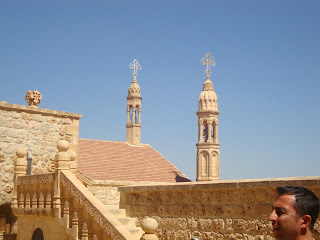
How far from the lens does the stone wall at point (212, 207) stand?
751 centimetres

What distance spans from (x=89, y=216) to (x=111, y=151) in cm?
3417

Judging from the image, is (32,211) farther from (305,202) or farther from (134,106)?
(134,106)

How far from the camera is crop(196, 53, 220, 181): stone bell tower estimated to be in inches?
1986

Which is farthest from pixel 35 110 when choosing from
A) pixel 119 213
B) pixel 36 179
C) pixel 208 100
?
pixel 208 100

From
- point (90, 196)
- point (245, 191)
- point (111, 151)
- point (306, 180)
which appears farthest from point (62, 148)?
point (111, 151)

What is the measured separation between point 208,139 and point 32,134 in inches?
1588

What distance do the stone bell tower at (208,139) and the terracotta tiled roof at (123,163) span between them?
268 inches

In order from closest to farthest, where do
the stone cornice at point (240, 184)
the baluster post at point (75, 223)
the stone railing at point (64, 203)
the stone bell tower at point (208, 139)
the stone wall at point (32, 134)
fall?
the stone cornice at point (240, 184) < the stone railing at point (64, 203) < the baluster post at point (75, 223) < the stone wall at point (32, 134) < the stone bell tower at point (208, 139)

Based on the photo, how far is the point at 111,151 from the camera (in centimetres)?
4247

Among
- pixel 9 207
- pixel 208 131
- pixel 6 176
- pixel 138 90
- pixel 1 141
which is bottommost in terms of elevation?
pixel 9 207

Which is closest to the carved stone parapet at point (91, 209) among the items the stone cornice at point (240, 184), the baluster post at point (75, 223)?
the baluster post at point (75, 223)

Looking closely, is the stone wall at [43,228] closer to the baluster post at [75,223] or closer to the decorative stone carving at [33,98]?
the baluster post at [75,223]

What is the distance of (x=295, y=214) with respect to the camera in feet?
7.49

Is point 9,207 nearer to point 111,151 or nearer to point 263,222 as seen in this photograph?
point 263,222
